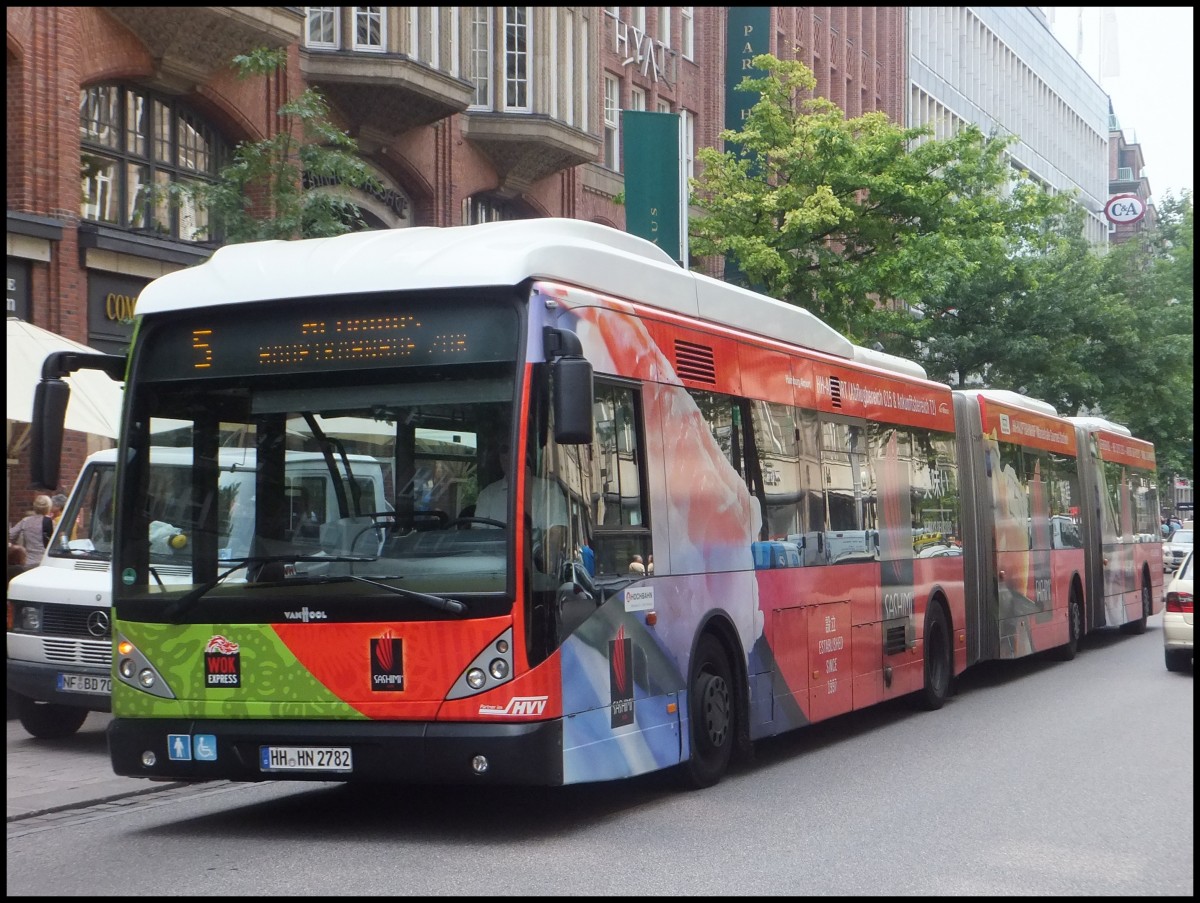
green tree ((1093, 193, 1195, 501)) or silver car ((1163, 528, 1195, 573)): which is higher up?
green tree ((1093, 193, 1195, 501))

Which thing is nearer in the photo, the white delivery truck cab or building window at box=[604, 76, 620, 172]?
the white delivery truck cab

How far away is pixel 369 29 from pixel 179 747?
21.0 meters

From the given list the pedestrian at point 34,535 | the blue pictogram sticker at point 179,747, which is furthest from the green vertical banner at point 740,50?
the blue pictogram sticker at point 179,747

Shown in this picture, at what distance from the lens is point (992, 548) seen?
1792 centimetres

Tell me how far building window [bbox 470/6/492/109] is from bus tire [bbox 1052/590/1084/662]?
599 inches

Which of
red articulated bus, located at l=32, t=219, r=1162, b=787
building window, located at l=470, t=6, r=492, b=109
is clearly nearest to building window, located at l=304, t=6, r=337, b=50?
building window, located at l=470, t=6, r=492, b=109

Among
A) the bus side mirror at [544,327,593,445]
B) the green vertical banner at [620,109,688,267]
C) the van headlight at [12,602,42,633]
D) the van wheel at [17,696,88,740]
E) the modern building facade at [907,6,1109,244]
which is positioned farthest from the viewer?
the modern building facade at [907,6,1109,244]

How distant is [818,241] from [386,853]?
24.4m

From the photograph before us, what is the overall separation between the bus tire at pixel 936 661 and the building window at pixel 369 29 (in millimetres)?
15422

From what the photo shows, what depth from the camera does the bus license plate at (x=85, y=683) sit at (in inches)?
504

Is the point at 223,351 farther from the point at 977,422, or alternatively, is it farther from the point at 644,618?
the point at 977,422

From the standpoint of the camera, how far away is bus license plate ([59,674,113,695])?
42.0ft

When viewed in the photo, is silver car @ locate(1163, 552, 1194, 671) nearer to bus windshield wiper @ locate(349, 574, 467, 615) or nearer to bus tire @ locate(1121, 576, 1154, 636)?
bus tire @ locate(1121, 576, 1154, 636)

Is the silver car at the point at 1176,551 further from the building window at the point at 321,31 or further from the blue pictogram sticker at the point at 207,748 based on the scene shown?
the blue pictogram sticker at the point at 207,748
